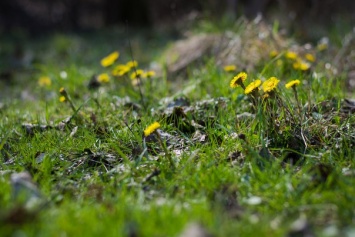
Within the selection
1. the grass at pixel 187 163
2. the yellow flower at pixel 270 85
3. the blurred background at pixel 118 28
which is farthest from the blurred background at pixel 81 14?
the yellow flower at pixel 270 85

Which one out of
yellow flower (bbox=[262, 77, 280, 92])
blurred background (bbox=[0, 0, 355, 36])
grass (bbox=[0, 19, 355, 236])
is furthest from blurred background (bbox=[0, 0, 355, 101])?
yellow flower (bbox=[262, 77, 280, 92])

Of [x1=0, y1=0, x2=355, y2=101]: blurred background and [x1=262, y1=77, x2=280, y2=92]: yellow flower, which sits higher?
[x1=262, y1=77, x2=280, y2=92]: yellow flower

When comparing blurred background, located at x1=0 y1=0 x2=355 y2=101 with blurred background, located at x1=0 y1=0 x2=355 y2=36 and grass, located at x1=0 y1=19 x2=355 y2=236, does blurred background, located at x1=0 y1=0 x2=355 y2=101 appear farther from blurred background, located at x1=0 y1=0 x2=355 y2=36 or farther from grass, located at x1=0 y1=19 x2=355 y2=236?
grass, located at x1=0 y1=19 x2=355 y2=236

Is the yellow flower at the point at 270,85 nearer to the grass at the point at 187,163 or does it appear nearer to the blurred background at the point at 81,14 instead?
the grass at the point at 187,163

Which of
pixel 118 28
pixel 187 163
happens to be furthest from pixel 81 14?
pixel 187 163

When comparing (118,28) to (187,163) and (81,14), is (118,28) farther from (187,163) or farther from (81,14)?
(187,163)

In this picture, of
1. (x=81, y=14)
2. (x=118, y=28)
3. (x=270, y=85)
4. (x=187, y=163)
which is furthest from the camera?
(x=81, y=14)

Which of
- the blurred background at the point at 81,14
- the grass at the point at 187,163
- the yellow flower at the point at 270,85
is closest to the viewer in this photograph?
the grass at the point at 187,163

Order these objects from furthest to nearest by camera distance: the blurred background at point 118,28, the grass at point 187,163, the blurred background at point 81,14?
the blurred background at point 81,14 → the blurred background at point 118,28 → the grass at point 187,163

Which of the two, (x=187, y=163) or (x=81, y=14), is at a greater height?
(x=187, y=163)

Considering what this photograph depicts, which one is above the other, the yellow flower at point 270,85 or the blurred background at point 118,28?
the yellow flower at point 270,85
